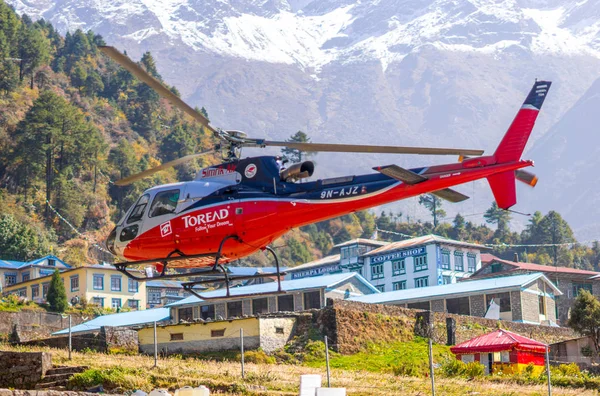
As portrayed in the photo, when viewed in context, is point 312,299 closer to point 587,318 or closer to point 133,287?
point 587,318

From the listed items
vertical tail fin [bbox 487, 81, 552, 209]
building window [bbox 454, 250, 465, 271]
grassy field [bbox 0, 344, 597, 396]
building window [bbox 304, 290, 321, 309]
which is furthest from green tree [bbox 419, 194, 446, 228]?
vertical tail fin [bbox 487, 81, 552, 209]

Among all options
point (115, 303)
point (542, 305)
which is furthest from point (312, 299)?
point (115, 303)

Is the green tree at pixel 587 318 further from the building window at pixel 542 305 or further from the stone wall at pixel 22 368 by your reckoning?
the stone wall at pixel 22 368

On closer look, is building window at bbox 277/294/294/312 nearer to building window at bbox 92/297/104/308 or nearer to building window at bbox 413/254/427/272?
building window at bbox 92/297/104/308

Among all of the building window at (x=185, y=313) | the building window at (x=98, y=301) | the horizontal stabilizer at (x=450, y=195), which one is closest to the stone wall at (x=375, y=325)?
the building window at (x=185, y=313)

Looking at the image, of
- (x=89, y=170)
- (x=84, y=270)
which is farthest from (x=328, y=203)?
(x=89, y=170)

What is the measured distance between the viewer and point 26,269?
92125 millimetres

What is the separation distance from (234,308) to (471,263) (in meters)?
43.4

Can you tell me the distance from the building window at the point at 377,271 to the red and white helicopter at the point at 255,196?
74.0m

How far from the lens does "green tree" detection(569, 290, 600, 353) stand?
5403 cm

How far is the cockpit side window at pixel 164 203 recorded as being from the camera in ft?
84.7

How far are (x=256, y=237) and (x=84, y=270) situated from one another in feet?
205

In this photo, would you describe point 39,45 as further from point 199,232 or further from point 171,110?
point 199,232

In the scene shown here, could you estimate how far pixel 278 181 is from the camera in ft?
83.8
